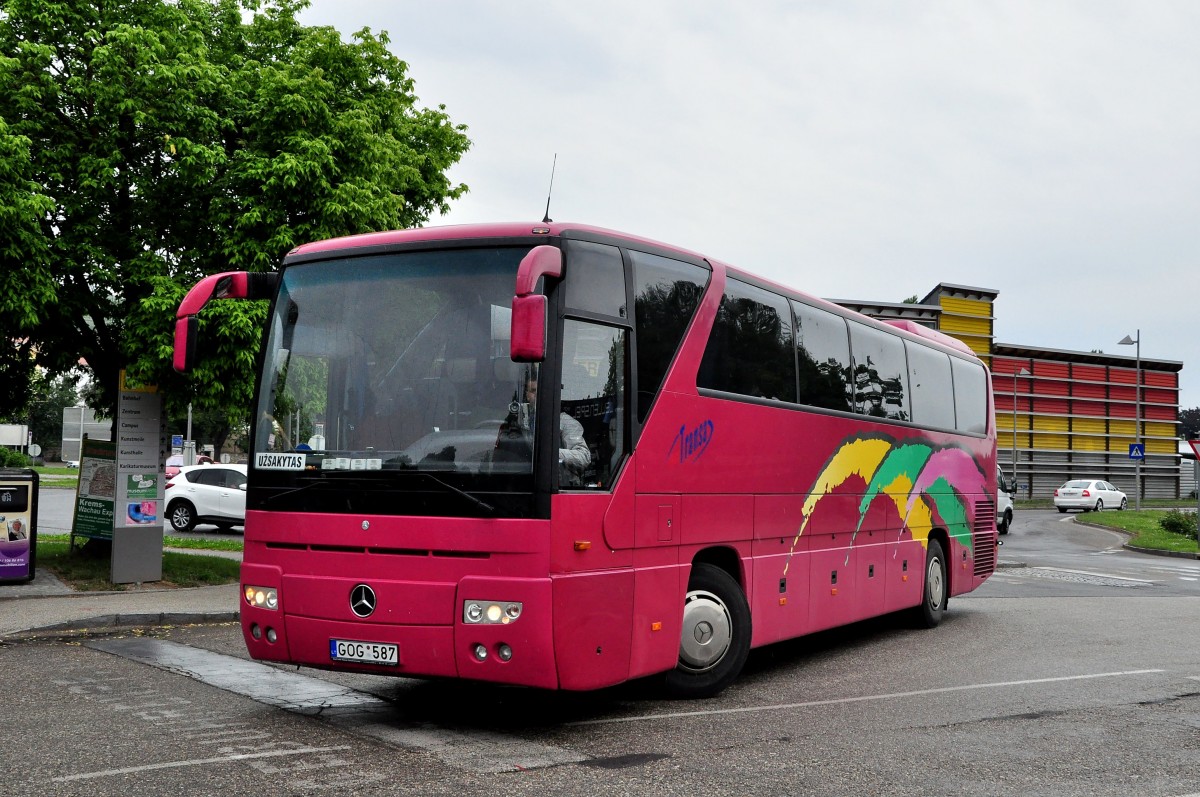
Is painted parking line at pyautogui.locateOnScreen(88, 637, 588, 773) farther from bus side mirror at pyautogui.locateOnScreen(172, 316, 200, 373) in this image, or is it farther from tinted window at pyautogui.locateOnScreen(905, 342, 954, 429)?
tinted window at pyautogui.locateOnScreen(905, 342, 954, 429)

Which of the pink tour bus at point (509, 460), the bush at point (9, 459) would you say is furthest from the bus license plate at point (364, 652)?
the bush at point (9, 459)

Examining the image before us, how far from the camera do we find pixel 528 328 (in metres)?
6.22

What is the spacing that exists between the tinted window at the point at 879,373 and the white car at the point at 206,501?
718 inches

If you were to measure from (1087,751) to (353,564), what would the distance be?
4.39m

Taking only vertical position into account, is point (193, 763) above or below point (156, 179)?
below

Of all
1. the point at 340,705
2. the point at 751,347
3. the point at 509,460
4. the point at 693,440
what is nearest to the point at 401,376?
the point at 509,460

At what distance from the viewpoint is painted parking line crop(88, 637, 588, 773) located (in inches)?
249

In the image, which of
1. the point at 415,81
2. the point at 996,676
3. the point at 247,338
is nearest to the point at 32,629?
the point at 247,338

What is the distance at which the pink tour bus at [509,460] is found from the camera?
6.67m

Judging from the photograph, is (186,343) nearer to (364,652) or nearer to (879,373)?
(364,652)

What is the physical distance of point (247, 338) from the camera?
1373 centimetres

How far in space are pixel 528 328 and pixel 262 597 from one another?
2.65 m

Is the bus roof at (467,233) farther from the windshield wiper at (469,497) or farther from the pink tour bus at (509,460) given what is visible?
the windshield wiper at (469,497)

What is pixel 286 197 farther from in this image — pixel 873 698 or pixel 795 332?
pixel 873 698
